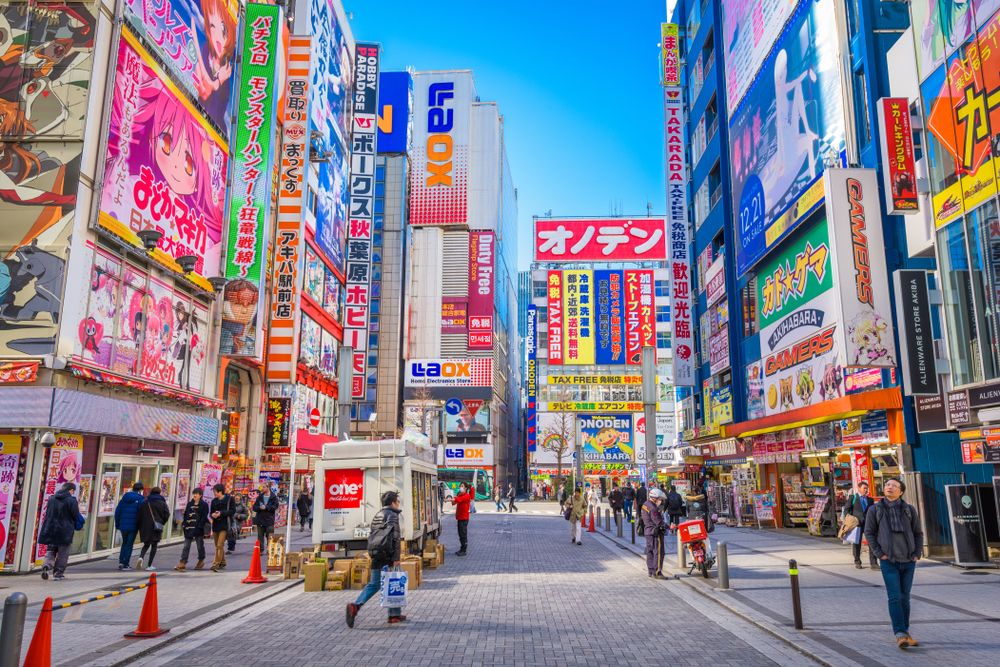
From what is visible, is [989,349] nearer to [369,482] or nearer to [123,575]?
[369,482]

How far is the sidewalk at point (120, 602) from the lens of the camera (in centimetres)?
844

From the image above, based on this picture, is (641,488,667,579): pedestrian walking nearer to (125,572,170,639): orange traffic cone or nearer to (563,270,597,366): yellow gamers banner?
(125,572,170,639): orange traffic cone

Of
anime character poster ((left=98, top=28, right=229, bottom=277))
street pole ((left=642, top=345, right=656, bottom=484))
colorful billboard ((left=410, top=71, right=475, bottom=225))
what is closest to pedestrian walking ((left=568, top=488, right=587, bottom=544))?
street pole ((left=642, top=345, right=656, bottom=484))

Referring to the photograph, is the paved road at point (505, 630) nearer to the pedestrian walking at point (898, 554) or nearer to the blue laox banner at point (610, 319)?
the pedestrian walking at point (898, 554)

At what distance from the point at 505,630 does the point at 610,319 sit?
67.6m

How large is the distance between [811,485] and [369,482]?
17.5 m

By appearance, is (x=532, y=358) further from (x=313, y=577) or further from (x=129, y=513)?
(x=313, y=577)

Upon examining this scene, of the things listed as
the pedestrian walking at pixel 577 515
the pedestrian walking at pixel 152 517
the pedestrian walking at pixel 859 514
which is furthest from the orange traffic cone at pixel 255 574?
the pedestrian walking at pixel 859 514

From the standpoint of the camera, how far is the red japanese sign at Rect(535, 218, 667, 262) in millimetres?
77188

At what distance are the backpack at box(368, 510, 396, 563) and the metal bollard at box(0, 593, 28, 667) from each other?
14.1 feet

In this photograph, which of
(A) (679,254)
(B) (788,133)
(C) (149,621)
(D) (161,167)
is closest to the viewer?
(C) (149,621)

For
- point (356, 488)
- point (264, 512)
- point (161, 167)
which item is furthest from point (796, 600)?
point (161, 167)

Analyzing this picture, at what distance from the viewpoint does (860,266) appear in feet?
64.8

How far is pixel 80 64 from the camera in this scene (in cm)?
1720
